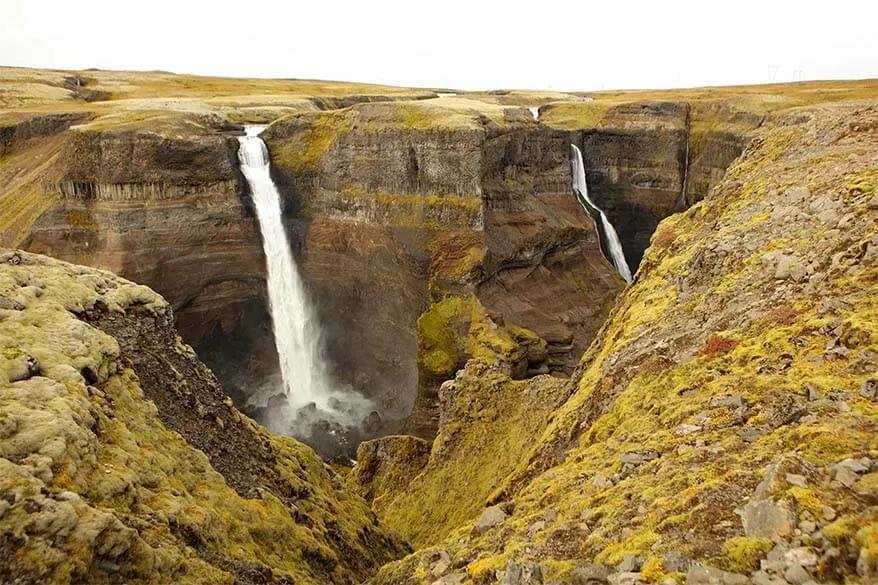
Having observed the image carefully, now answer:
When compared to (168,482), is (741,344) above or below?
above

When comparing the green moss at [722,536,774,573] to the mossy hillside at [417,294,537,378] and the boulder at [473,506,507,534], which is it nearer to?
the boulder at [473,506,507,534]

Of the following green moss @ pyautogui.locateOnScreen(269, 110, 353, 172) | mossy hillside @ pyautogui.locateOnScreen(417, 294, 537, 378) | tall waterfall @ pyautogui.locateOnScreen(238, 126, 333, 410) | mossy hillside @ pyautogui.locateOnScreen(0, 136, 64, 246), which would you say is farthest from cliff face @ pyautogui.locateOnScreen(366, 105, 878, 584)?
mossy hillside @ pyautogui.locateOnScreen(0, 136, 64, 246)

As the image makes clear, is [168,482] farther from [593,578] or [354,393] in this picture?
[354,393]

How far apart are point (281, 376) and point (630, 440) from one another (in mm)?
47717

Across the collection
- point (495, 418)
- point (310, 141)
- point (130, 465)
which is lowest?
point (495, 418)

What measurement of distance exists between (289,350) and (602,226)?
3726cm

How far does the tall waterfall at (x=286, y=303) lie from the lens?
56.9 meters

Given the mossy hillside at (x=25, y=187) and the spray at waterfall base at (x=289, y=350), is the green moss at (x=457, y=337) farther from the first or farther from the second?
the mossy hillside at (x=25, y=187)

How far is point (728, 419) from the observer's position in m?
11.3

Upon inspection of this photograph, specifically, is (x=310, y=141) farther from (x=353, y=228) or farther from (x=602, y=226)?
Result: (x=602, y=226)

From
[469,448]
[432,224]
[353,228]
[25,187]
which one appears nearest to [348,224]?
[353,228]

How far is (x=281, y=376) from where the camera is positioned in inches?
2243

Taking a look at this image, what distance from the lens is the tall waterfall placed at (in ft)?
187

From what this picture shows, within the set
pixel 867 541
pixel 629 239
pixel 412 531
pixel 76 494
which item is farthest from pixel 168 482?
pixel 629 239
